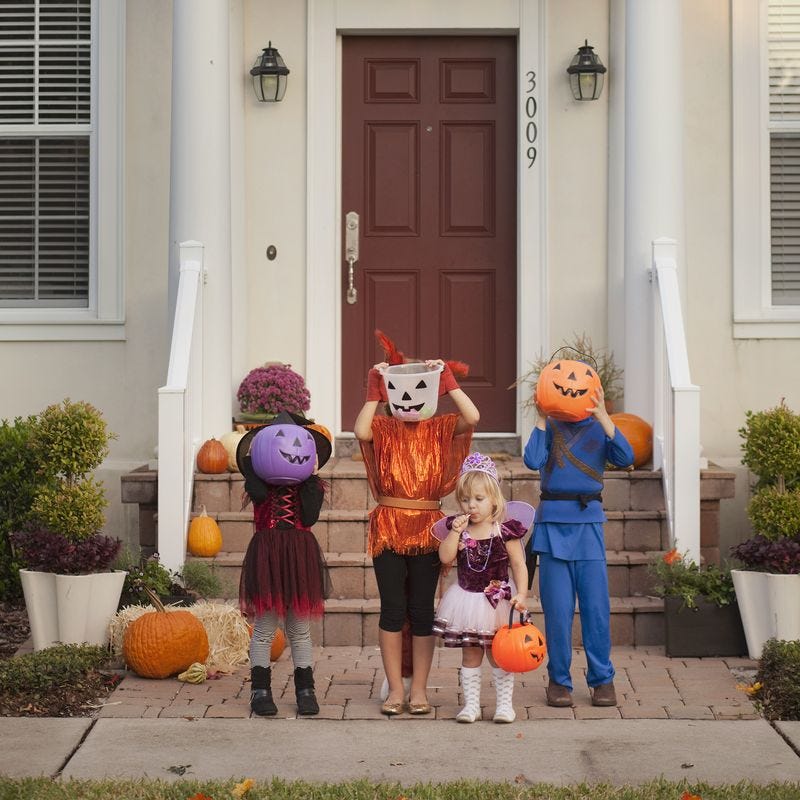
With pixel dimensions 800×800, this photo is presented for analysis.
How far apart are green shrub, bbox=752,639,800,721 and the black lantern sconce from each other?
4.01 metres

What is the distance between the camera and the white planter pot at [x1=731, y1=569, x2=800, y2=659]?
6.50 m

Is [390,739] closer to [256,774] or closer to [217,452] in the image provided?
[256,774]

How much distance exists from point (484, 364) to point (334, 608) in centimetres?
257

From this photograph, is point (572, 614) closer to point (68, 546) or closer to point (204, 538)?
point (204, 538)

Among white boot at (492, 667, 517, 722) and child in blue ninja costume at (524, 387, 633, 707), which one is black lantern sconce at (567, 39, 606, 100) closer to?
child in blue ninja costume at (524, 387, 633, 707)

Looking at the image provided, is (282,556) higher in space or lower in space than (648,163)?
lower

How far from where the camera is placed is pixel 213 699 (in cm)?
588

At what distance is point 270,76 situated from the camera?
8672 mm

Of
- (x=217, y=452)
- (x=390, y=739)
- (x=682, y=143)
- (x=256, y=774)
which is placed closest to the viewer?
(x=256, y=774)

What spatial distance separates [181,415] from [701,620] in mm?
2889

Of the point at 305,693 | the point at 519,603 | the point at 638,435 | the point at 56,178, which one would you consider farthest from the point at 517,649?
the point at 56,178

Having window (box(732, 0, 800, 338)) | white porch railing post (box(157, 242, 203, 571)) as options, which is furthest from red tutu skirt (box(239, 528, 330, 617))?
window (box(732, 0, 800, 338))

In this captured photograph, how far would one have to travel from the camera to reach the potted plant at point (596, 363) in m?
8.48

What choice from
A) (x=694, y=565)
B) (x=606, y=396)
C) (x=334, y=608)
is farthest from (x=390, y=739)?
(x=606, y=396)
